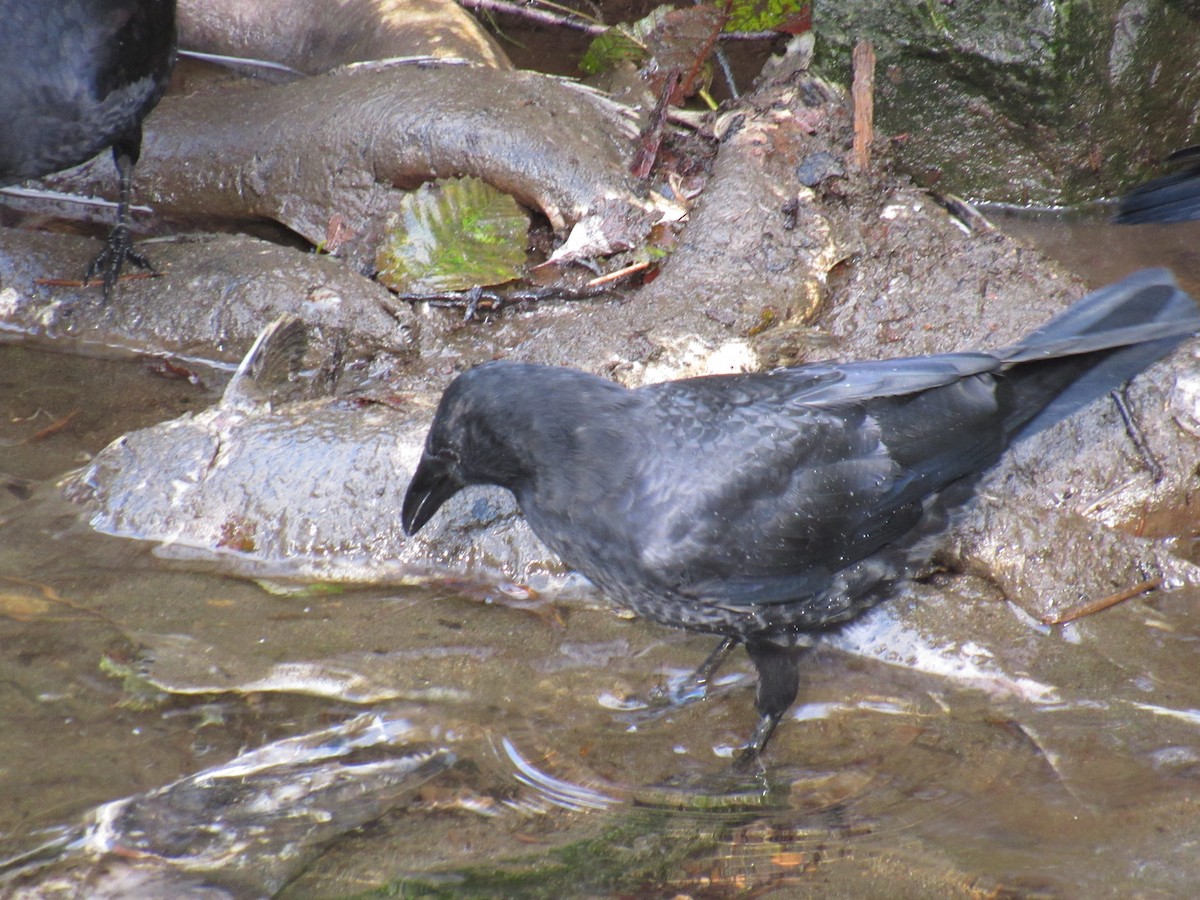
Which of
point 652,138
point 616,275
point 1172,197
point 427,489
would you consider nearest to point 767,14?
point 652,138

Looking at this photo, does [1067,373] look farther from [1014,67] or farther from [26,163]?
[26,163]

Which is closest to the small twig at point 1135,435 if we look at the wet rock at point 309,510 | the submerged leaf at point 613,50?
the wet rock at point 309,510

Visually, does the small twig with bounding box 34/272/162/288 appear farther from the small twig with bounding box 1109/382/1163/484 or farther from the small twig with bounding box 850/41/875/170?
the small twig with bounding box 1109/382/1163/484

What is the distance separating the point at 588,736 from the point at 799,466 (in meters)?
1.00

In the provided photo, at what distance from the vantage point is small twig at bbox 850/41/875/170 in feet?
17.8

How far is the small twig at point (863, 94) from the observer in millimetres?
5414

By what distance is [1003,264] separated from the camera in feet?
15.5

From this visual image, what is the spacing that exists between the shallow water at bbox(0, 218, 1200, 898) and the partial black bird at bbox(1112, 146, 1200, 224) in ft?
3.41

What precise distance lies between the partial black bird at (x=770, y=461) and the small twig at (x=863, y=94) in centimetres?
212

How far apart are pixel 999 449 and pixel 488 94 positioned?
3305mm

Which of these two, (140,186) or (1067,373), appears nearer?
(1067,373)

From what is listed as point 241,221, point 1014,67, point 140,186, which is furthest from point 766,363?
point 140,186

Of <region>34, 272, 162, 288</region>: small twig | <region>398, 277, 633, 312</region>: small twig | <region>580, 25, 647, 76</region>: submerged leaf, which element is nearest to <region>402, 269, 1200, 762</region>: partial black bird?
<region>398, 277, 633, 312</region>: small twig

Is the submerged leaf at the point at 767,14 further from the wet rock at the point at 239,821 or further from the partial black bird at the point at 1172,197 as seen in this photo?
the wet rock at the point at 239,821
